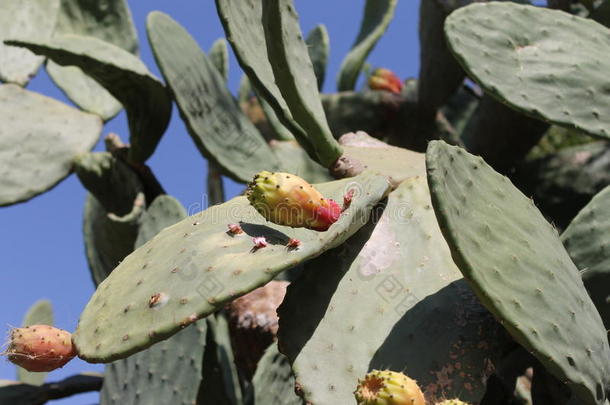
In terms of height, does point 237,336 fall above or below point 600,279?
below

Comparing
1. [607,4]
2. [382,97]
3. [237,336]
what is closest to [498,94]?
[607,4]

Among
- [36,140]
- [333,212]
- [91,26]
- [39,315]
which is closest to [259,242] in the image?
[333,212]

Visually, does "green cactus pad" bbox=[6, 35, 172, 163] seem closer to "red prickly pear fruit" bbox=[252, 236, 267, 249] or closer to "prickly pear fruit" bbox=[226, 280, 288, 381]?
"prickly pear fruit" bbox=[226, 280, 288, 381]

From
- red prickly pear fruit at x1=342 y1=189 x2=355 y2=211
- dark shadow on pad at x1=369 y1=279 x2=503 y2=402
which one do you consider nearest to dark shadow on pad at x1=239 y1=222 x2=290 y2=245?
red prickly pear fruit at x1=342 y1=189 x2=355 y2=211

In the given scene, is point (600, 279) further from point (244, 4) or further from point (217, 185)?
point (217, 185)

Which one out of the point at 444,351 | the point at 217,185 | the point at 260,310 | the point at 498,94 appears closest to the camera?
the point at 444,351

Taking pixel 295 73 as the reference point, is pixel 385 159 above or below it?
below

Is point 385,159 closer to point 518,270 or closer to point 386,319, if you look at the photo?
point 386,319
